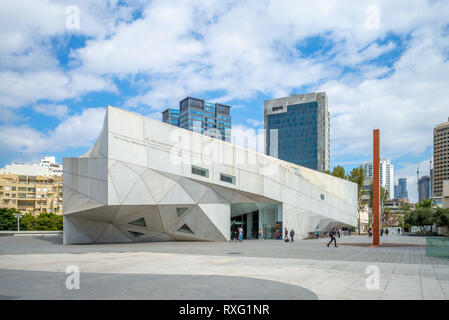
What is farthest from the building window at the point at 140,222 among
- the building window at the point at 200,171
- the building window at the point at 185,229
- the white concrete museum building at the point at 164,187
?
the building window at the point at 200,171

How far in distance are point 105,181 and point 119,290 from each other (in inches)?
698

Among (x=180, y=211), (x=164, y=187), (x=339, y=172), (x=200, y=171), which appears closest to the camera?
(x=164, y=187)

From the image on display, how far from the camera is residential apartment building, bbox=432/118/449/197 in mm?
166375

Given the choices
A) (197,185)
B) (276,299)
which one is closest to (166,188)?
(197,185)

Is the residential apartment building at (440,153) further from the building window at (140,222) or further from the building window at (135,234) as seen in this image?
the building window at (140,222)

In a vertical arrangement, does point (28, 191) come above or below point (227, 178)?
below

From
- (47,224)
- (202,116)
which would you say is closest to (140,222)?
(47,224)

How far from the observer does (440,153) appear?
169m

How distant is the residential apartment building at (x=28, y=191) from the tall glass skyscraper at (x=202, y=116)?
250 feet

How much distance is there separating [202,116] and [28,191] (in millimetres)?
91276

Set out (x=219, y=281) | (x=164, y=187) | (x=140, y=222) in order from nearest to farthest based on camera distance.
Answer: (x=219, y=281) < (x=164, y=187) < (x=140, y=222)

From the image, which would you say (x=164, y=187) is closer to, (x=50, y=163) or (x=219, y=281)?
(x=219, y=281)
